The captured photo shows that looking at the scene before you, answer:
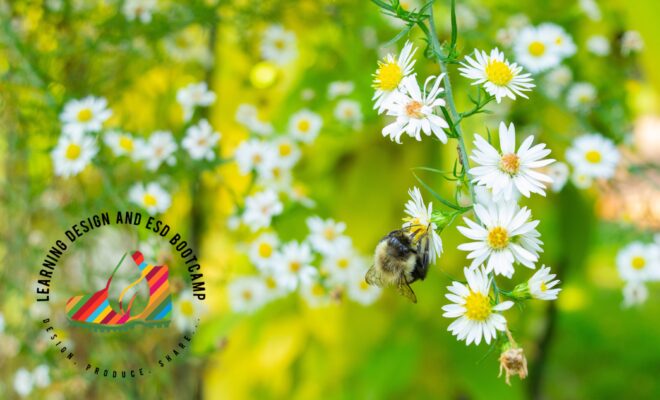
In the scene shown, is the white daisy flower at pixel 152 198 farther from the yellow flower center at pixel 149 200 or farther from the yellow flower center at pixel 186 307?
the yellow flower center at pixel 186 307

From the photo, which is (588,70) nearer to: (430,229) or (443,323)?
(443,323)

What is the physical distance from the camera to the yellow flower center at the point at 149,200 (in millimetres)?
829

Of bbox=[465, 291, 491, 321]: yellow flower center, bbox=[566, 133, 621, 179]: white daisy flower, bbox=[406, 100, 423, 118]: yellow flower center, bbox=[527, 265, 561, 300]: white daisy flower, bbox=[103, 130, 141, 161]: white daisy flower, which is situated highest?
bbox=[566, 133, 621, 179]: white daisy flower

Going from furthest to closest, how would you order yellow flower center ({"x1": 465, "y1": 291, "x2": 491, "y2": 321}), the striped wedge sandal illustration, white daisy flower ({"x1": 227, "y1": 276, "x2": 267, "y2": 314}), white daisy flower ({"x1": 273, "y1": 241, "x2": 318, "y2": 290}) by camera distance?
white daisy flower ({"x1": 227, "y1": 276, "x2": 267, "y2": 314}) < the striped wedge sandal illustration < white daisy flower ({"x1": 273, "y1": 241, "x2": 318, "y2": 290}) < yellow flower center ({"x1": 465, "y1": 291, "x2": 491, "y2": 321})

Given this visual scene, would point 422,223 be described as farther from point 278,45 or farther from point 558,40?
point 278,45

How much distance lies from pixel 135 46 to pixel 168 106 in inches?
6.3

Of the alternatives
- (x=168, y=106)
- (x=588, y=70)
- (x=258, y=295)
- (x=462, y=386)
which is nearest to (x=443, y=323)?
(x=462, y=386)

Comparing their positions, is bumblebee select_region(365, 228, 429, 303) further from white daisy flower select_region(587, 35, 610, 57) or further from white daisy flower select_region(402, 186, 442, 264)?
white daisy flower select_region(587, 35, 610, 57)

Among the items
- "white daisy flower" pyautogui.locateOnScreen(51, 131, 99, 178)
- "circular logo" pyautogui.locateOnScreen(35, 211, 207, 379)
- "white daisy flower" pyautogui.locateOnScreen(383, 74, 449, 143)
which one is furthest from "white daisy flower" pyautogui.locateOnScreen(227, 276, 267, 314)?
"white daisy flower" pyautogui.locateOnScreen(383, 74, 449, 143)

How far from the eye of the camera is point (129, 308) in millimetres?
887

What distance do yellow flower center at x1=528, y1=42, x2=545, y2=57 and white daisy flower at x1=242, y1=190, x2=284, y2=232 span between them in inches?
14.1

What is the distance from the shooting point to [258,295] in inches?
38.0

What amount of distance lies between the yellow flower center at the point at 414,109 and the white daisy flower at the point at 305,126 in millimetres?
478

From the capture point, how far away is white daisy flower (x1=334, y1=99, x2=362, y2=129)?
0.95 m
